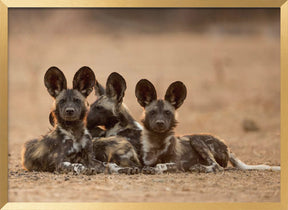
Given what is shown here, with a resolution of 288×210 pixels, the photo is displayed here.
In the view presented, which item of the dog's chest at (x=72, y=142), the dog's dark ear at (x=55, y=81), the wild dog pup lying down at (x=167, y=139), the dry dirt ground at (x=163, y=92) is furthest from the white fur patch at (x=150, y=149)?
the dog's dark ear at (x=55, y=81)

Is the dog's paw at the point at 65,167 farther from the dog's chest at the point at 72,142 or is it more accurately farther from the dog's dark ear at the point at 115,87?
the dog's dark ear at the point at 115,87

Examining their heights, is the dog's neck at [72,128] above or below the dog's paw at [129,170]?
above

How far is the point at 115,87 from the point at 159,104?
957 millimetres

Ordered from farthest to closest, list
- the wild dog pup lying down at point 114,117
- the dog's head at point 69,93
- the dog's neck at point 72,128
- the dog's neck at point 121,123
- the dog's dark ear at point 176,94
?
the dog's neck at point 121,123 < the wild dog pup lying down at point 114,117 < the dog's dark ear at point 176,94 < the dog's neck at point 72,128 < the dog's head at point 69,93

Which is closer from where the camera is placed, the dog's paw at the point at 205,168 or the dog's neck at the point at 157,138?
the dog's paw at the point at 205,168

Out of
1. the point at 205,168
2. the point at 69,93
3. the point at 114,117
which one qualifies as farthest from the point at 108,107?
the point at 205,168

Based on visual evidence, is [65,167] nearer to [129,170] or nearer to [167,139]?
[129,170]

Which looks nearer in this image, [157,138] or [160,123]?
Answer: [160,123]

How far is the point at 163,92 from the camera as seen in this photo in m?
15.9

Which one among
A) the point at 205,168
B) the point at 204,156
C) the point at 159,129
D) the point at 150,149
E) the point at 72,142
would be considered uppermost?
the point at 159,129

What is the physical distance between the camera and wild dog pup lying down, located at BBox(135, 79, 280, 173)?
6289mm


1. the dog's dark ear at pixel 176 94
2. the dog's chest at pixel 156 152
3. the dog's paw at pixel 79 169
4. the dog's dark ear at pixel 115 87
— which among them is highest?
the dog's dark ear at pixel 115 87

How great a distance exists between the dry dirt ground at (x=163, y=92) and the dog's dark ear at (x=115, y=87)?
1482mm

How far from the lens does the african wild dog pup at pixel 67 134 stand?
6078 mm
